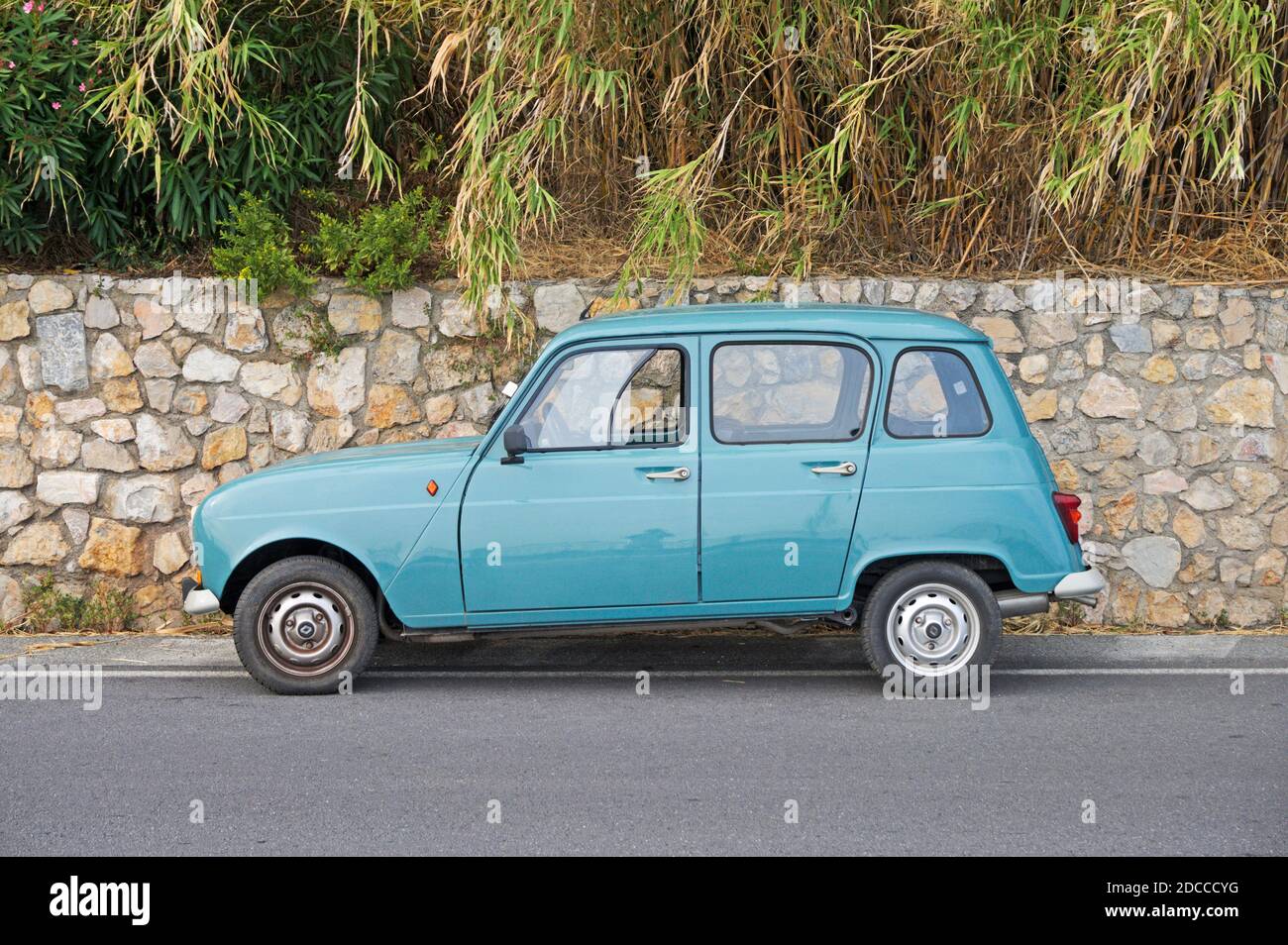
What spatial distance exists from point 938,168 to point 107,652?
5.85m

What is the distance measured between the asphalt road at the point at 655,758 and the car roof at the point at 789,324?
172cm

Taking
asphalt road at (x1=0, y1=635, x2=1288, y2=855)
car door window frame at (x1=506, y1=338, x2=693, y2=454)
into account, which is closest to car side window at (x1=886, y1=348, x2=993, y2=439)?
car door window frame at (x1=506, y1=338, x2=693, y2=454)

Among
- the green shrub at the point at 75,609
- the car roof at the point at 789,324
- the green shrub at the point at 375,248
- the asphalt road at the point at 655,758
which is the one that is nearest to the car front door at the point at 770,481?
the car roof at the point at 789,324

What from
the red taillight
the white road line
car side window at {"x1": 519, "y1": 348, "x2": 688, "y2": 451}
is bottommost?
the white road line

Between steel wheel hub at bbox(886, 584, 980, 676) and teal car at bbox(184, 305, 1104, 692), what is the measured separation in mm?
10

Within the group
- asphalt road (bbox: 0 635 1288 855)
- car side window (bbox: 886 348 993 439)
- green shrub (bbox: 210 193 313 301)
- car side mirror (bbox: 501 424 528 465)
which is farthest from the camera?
green shrub (bbox: 210 193 313 301)

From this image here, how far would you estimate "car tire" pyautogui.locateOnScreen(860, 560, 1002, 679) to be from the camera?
6754 millimetres

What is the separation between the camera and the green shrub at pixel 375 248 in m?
8.92

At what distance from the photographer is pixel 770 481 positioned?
6.75m

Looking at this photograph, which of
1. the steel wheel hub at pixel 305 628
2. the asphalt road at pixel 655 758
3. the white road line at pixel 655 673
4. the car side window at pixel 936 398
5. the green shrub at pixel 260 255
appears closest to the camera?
the asphalt road at pixel 655 758

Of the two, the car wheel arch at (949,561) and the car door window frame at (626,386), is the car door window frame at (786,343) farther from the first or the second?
the car wheel arch at (949,561)

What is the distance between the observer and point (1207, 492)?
8906mm

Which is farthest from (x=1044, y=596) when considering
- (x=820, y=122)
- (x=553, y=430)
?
(x=820, y=122)

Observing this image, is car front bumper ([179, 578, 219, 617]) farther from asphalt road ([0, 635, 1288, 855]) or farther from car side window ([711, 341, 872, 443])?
car side window ([711, 341, 872, 443])
